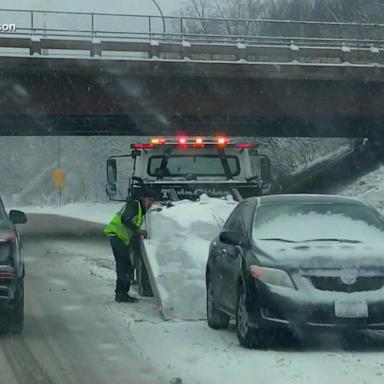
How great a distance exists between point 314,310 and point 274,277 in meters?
0.50

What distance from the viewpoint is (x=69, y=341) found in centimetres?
1074

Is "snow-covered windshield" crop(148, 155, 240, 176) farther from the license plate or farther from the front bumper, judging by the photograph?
the license plate

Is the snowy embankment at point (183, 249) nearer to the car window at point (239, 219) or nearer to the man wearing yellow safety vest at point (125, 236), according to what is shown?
the man wearing yellow safety vest at point (125, 236)

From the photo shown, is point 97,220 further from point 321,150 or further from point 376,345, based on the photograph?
point 376,345

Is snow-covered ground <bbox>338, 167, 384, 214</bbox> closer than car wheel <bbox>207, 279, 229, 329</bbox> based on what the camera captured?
No

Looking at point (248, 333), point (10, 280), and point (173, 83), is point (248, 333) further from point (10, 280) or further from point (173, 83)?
point (173, 83)

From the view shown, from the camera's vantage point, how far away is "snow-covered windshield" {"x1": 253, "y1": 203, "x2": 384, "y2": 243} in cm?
1016

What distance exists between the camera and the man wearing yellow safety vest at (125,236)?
13.9m

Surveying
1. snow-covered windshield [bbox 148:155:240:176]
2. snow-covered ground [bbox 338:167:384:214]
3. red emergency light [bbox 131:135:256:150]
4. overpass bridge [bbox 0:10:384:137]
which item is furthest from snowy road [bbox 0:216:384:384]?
snow-covered ground [bbox 338:167:384:214]

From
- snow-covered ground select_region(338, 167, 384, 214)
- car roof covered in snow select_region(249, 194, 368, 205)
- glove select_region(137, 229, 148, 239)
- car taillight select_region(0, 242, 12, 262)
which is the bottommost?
snow-covered ground select_region(338, 167, 384, 214)

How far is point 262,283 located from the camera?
30.7 ft

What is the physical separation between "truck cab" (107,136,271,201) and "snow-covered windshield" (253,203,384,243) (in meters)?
6.26

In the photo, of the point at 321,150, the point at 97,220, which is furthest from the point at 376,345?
the point at 321,150

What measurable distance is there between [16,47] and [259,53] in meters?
7.89
